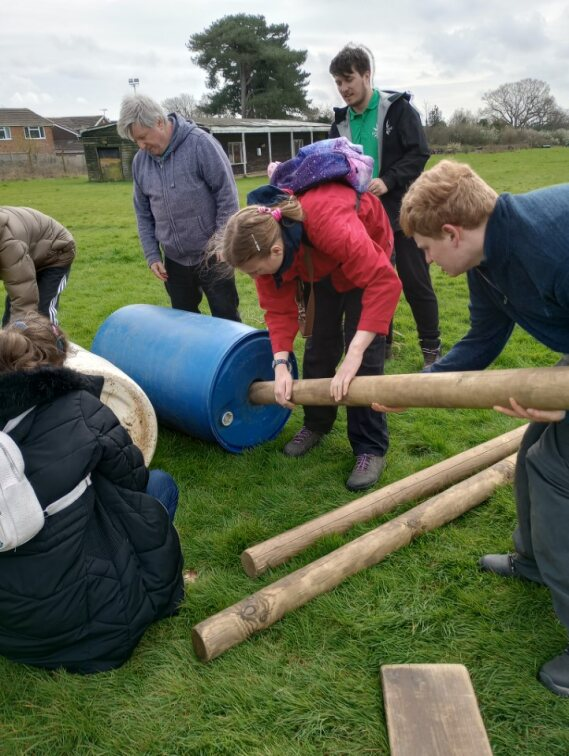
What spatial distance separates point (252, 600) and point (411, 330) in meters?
4.38

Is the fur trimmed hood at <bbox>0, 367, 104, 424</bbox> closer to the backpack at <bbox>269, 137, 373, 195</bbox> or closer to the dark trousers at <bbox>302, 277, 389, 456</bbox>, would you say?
the backpack at <bbox>269, 137, 373, 195</bbox>

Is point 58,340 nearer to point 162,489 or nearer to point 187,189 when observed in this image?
point 162,489

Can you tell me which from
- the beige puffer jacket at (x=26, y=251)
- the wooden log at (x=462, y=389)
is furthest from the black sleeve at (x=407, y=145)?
A: the beige puffer jacket at (x=26, y=251)

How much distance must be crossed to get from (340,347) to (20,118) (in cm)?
6422

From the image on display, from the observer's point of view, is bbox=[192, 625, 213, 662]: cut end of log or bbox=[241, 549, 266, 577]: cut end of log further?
bbox=[241, 549, 266, 577]: cut end of log

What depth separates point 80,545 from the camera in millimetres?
2393

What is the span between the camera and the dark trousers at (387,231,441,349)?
5.04 meters

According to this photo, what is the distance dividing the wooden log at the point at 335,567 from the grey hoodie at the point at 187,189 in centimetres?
250

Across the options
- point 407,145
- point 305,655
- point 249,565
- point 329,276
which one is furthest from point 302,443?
point 407,145

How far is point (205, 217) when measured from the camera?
455 cm

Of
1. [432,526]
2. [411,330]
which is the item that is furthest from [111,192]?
[432,526]

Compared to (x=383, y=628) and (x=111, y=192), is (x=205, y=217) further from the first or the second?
(x=111, y=192)

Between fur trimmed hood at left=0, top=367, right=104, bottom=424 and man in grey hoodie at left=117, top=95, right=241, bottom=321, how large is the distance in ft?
7.77

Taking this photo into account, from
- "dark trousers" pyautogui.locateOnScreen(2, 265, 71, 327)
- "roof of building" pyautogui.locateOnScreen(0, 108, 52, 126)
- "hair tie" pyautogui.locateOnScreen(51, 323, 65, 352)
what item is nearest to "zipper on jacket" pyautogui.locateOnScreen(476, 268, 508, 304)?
"hair tie" pyautogui.locateOnScreen(51, 323, 65, 352)
